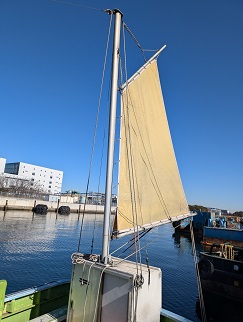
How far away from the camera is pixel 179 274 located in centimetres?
2206

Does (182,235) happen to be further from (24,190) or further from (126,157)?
(24,190)

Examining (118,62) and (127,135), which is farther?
(127,135)

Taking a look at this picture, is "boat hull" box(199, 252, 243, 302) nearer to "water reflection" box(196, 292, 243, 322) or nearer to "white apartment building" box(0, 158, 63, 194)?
"water reflection" box(196, 292, 243, 322)

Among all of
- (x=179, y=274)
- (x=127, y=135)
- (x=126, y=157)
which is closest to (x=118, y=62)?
(x=127, y=135)

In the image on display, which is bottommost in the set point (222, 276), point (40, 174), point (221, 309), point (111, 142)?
point (221, 309)

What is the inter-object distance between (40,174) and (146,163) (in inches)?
6489

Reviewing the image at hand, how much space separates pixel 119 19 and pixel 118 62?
1278 mm

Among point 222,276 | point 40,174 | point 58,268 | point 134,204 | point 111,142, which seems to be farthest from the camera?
point 40,174

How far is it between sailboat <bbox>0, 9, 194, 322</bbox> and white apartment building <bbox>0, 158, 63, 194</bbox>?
499 ft

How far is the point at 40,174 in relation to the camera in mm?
161875

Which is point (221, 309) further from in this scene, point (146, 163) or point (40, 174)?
point (40, 174)

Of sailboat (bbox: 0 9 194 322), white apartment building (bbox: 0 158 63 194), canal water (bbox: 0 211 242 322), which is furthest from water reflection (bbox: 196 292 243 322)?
white apartment building (bbox: 0 158 63 194)

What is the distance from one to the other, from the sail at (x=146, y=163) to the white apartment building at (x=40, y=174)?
15178 cm

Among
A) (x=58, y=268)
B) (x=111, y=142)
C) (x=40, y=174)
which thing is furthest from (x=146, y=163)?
(x=40, y=174)
